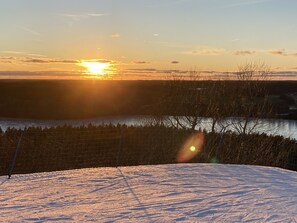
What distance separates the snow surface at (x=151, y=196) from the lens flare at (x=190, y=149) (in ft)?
15.1

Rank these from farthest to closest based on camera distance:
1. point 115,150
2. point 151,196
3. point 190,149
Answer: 1. point 190,149
2. point 115,150
3. point 151,196

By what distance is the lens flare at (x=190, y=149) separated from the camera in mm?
13455

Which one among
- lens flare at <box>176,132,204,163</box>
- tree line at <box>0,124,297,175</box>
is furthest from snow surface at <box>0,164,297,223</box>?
lens flare at <box>176,132,204,163</box>

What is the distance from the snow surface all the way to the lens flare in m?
4.61

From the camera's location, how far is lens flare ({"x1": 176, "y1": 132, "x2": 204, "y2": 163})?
44.1ft

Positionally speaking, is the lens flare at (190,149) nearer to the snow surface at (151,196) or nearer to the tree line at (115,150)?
the tree line at (115,150)

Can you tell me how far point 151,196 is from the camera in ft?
21.1

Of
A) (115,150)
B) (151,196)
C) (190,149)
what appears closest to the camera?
(151,196)

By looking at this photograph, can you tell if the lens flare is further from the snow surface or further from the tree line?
the snow surface

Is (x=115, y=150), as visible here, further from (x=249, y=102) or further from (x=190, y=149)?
(x=249, y=102)

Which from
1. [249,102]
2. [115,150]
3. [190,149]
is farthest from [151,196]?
[249,102]

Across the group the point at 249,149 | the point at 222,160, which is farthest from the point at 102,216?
the point at 249,149

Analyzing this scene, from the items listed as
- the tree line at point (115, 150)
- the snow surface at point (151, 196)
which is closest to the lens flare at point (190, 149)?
the tree line at point (115, 150)

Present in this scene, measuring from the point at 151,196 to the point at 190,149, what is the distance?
7.08 m
